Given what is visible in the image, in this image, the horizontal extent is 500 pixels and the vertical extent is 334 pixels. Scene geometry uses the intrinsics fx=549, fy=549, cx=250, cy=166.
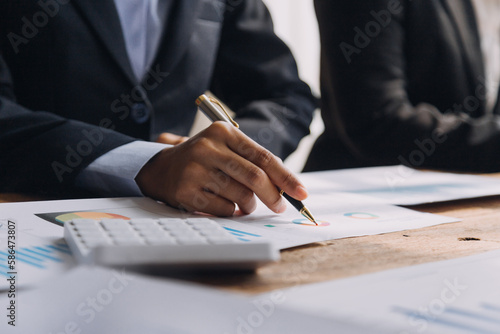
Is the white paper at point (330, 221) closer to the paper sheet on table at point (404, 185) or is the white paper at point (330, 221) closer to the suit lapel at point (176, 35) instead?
the paper sheet on table at point (404, 185)

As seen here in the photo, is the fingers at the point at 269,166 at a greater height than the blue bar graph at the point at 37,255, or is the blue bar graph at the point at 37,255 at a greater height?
the blue bar graph at the point at 37,255

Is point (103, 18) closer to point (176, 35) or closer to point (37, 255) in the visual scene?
point (176, 35)

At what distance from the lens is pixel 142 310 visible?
323 mm

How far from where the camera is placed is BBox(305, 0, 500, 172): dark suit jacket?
1.35m

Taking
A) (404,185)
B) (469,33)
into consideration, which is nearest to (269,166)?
(404,185)

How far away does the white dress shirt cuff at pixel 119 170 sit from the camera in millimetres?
701

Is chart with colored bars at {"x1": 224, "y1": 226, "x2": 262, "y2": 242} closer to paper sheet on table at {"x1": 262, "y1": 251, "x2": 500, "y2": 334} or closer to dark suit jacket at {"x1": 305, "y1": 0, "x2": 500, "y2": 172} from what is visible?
paper sheet on table at {"x1": 262, "y1": 251, "x2": 500, "y2": 334}

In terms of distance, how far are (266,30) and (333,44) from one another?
21 cm

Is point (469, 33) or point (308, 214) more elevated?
point (308, 214)

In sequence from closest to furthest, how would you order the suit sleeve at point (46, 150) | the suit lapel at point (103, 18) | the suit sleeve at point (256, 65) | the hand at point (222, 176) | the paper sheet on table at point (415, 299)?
the paper sheet on table at point (415, 299) < the hand at point (222, 176) < the suit sleeve at point (46, 150) < the suit lapel at point (103, 18) < the suit sleeve at point (256, 65)

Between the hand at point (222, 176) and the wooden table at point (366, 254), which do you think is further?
the hand at point (222, 176)

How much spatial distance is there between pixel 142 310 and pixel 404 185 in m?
0.61

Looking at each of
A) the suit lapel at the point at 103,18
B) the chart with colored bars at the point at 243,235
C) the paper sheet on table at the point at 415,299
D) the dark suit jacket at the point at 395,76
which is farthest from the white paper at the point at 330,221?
the dark suit jacket at the point at 395,76

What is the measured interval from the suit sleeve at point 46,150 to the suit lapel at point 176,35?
1.26ft
